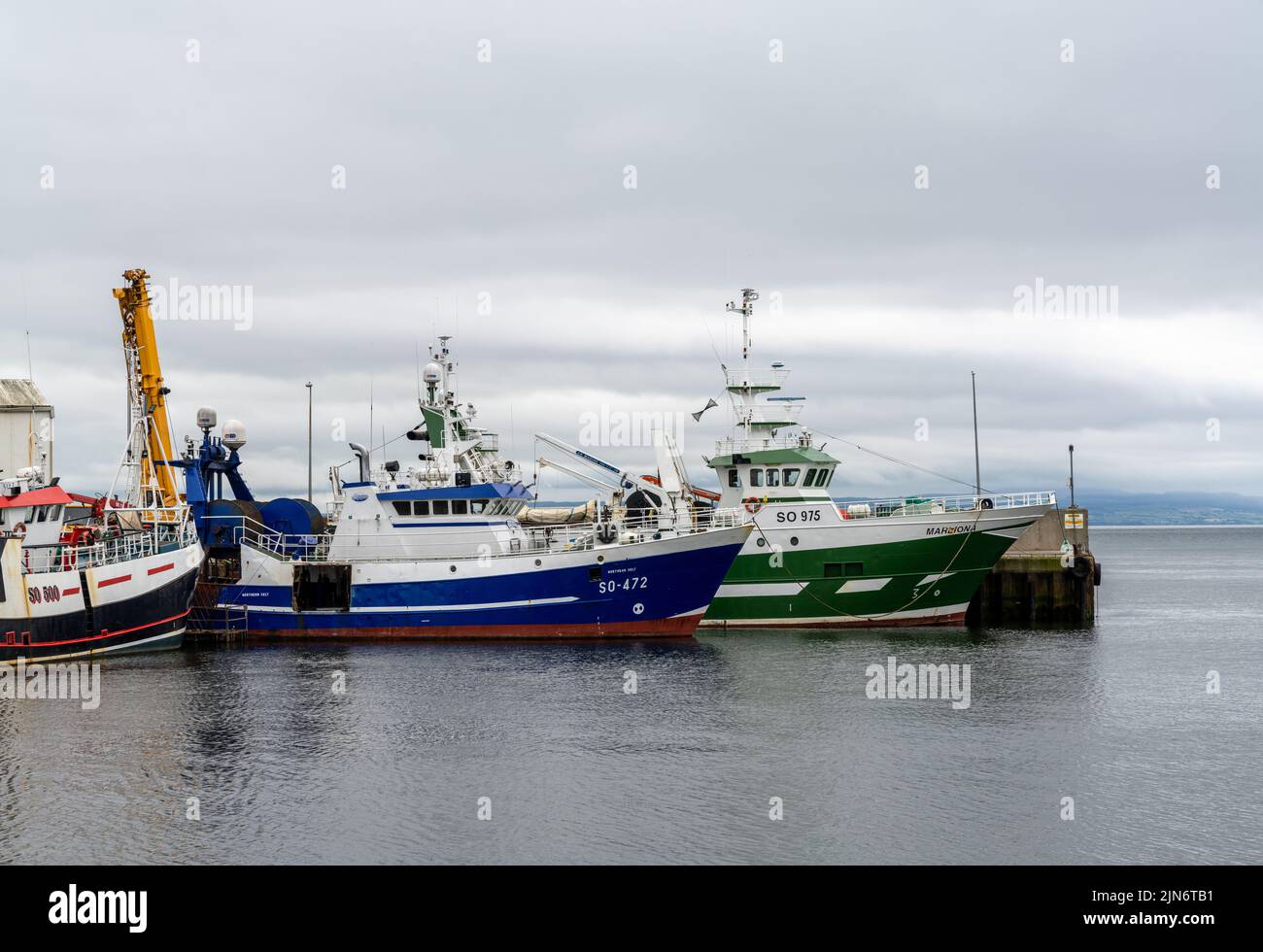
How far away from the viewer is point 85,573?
Result: 1721 inches

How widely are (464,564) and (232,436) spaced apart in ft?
41.5

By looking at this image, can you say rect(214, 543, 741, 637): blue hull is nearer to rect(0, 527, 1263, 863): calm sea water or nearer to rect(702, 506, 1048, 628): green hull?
rect(0, 527, 1263, 863): calm sea water

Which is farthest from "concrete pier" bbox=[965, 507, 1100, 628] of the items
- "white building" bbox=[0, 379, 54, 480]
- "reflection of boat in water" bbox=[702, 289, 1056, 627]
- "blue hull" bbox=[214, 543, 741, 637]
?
"white building" bbox=[0, 379, 54, 480]

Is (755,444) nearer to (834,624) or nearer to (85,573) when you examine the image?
(834,624)

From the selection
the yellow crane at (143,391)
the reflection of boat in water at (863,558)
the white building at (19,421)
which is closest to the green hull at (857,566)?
the reflection of boat in water at (863,558)

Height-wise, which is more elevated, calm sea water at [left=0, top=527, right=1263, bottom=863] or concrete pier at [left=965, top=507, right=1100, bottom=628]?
concrete pier at [left=965, top=507, right=1100, bottom=628]

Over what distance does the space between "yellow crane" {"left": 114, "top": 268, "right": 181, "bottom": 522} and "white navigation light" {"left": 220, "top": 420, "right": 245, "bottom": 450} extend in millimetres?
3295

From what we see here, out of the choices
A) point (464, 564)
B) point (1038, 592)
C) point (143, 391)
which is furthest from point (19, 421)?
point (1038, 592)

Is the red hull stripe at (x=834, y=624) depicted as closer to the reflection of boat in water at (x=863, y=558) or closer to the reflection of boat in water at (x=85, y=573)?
the reflection of boat in water at (x=863, y=558)

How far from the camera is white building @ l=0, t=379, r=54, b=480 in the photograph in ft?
241

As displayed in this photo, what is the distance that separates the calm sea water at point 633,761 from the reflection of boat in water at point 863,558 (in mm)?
5534

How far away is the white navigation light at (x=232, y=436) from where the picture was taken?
5403 centimetres

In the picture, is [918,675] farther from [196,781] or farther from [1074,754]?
[196,781]
